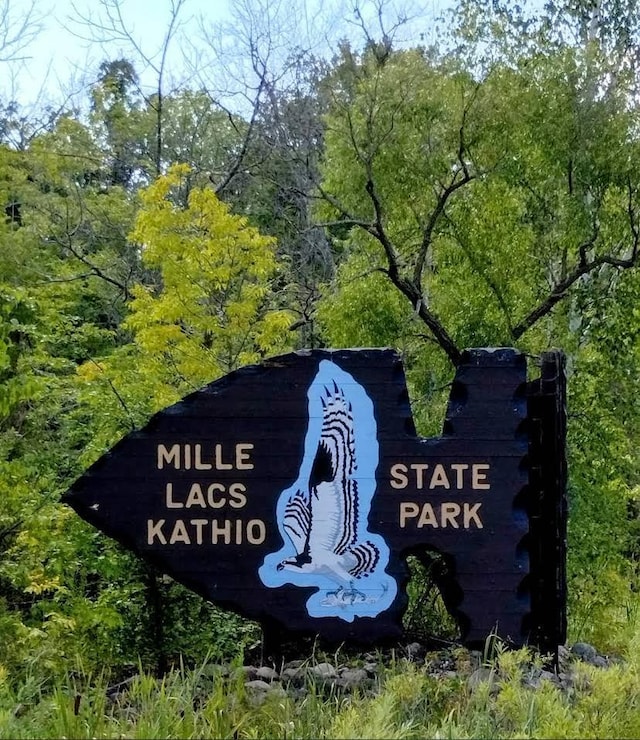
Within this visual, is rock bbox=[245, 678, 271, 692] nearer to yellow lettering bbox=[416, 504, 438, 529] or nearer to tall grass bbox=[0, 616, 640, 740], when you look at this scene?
tall grass bbox=[0, 616, 640, 740]

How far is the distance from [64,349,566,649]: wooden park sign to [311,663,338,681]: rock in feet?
0.78

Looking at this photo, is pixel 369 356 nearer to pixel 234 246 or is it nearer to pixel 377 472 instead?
pixel 377 472

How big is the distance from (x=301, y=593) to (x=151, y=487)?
3.51 feet

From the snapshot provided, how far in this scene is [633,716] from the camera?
4020mm

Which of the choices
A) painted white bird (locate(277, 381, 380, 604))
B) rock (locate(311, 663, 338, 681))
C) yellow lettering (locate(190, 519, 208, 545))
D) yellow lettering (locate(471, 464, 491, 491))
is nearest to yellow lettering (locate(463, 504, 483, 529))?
yellow lettering (locate(471, 464, 491, 491))

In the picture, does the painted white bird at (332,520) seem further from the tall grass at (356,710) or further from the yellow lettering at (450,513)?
the tall grass at (356,710)

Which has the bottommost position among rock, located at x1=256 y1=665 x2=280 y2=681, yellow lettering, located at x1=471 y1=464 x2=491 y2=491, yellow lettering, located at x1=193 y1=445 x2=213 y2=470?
rock, located at x1=256 y1=665 x2=280 y2=681

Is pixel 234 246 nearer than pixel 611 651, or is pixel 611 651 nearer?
pixel 611 651

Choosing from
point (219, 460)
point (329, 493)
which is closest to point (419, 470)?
point (329, 493)

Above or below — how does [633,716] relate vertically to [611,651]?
above

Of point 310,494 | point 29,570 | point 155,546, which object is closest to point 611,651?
point 310,494

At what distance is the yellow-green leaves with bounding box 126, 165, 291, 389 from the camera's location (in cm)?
977

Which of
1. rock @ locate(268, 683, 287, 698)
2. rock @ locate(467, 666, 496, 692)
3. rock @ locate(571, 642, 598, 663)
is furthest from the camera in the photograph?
rock @ locate(571, 642, 598, 663)

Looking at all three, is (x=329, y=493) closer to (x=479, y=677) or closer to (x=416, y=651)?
(x=479, y=677)
